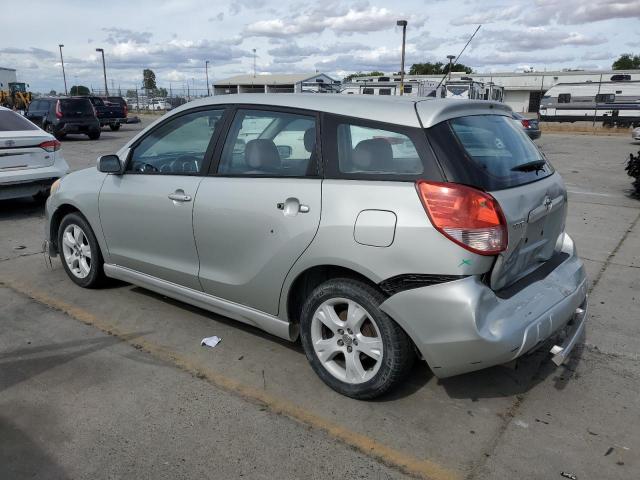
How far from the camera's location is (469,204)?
2.63m

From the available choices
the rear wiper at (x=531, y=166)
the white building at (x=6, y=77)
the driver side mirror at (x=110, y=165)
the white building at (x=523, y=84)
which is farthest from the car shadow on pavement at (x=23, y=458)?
the white building at (x=6, y=77)

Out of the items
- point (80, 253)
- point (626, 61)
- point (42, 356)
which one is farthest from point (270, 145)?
point (626, 61)

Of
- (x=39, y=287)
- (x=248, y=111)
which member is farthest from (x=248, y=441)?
(x=39, y=287)

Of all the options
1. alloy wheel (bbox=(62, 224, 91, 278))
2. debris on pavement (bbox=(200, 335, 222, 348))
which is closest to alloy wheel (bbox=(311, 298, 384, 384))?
debris on pavement (bbox=(200, 335, 222, 348))

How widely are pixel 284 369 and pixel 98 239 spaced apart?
2101mm

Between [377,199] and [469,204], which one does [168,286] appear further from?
[469,204]

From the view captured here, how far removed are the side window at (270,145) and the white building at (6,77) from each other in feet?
173

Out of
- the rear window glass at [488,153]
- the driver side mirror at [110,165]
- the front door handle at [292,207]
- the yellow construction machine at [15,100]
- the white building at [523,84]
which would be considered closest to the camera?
the rear window glass at [488,153]

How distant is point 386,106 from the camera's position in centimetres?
299

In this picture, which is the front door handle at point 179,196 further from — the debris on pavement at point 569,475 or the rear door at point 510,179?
the debris on pavement at point 569,475

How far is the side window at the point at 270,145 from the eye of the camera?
323 cm

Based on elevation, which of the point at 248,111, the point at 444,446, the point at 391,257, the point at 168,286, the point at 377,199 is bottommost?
the point at 444,446

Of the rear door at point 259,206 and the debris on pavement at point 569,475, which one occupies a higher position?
the rear door at point 259,206

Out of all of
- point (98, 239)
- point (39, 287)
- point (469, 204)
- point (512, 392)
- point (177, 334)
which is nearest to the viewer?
point (469, 204)
